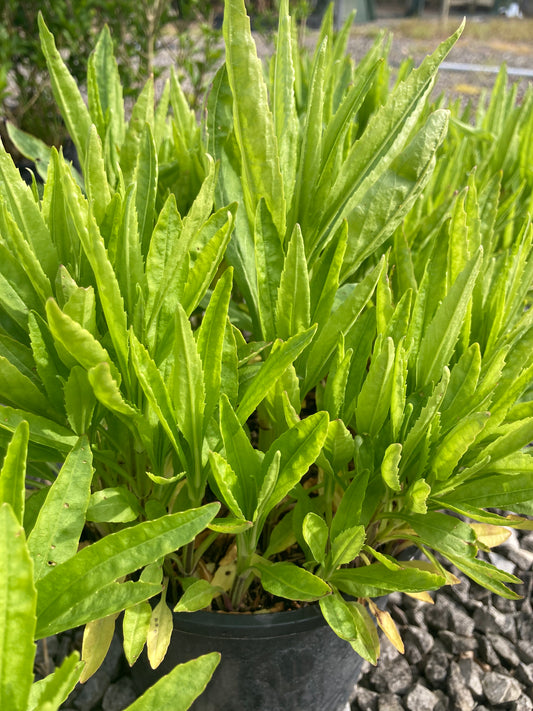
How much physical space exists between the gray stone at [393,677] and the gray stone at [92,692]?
18.5 inches

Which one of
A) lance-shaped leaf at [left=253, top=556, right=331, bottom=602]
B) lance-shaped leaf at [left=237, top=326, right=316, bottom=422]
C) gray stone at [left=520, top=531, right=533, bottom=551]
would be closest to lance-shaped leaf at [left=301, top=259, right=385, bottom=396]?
lance-shaped leaf at [left=237, top=326, right=316, bottom=422]

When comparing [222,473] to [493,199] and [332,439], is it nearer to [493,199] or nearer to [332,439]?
[332,439]

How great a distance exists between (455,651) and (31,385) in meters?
0.96

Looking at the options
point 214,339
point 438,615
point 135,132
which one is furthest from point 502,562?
point 135,132

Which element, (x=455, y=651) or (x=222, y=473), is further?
(x=455, y=651)

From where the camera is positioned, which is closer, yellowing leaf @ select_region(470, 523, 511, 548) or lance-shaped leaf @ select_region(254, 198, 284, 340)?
lance-shaped leaf @ select_region(254, 198, 284, 340)

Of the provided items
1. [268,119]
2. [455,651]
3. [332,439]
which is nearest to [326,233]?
[268,119]

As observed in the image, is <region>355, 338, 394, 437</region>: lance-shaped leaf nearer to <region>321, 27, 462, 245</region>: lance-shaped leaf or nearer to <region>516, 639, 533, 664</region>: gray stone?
<region>321, 27, 462, 245</region>: lance-shaped leaf

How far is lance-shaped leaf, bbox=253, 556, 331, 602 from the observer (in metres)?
0.69

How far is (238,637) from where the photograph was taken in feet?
2.61

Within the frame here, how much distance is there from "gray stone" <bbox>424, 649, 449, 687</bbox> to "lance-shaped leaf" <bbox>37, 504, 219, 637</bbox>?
2.80 feet

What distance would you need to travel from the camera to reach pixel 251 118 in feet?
2.62

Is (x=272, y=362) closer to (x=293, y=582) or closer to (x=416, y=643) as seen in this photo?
(x=293, y=582)

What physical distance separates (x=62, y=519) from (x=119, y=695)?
665mm
